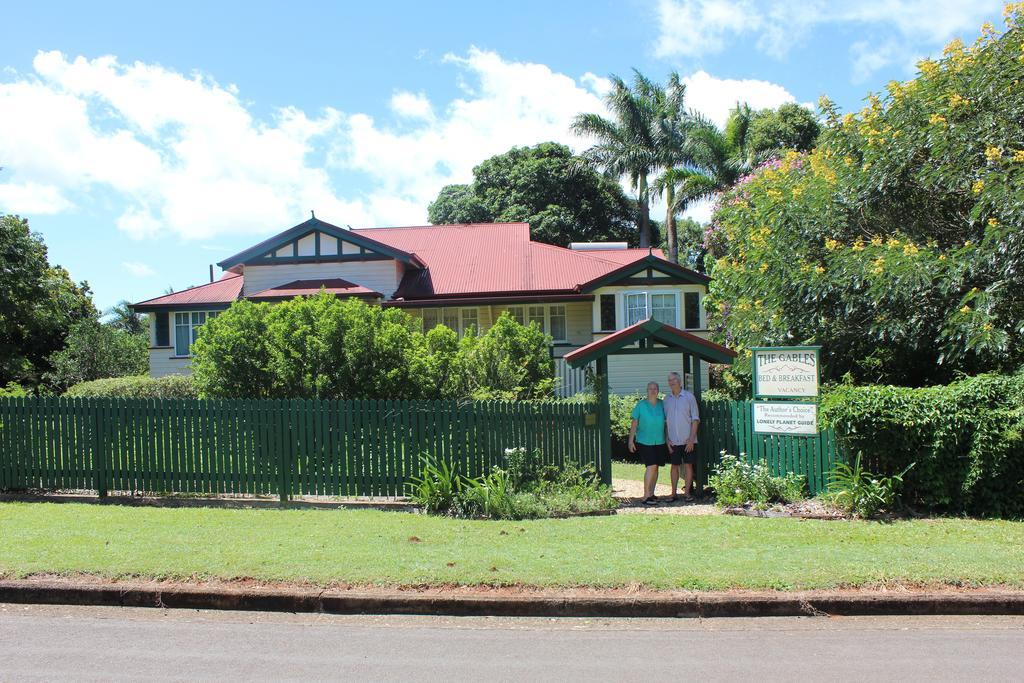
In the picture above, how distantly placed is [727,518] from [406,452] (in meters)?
4.18

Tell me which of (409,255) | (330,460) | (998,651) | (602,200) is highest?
(602,200)

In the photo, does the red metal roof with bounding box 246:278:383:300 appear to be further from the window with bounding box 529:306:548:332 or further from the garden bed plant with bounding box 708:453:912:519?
the garden bed plant with bounding box 708:453:912:519

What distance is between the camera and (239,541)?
321 inches

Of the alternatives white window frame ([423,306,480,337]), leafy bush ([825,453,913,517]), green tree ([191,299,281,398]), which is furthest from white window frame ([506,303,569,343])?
leafy bush ([825,453,913,517])

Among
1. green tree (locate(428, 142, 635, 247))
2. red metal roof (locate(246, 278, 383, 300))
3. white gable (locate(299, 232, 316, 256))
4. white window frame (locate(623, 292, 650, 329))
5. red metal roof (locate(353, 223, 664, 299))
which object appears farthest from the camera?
green tree (locate(428, 142, 635, 247))

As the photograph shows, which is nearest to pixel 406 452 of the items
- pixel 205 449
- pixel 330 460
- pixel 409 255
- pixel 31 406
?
pixel 330 460

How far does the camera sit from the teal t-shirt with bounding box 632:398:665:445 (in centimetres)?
1087

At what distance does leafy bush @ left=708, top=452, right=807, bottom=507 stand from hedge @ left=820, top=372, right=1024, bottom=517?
100 cm

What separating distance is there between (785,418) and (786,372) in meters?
0.60

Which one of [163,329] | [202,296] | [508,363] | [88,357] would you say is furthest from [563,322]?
[88,357]

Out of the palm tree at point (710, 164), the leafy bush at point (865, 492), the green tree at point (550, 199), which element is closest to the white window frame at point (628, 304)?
the palm tree at point (710, 164)

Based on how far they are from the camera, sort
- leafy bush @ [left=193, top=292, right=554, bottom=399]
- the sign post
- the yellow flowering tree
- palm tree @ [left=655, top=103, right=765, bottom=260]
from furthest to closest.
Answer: palm tree @ [left=655, top=103, right=765, bottom=260]
leafy bush @ [left=193, top=292, right=554, bottom=399]
the yellow flowering tree
the sign post

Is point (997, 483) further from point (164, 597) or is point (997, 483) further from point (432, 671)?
point (164, 597)

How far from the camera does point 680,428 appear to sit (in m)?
10.8
